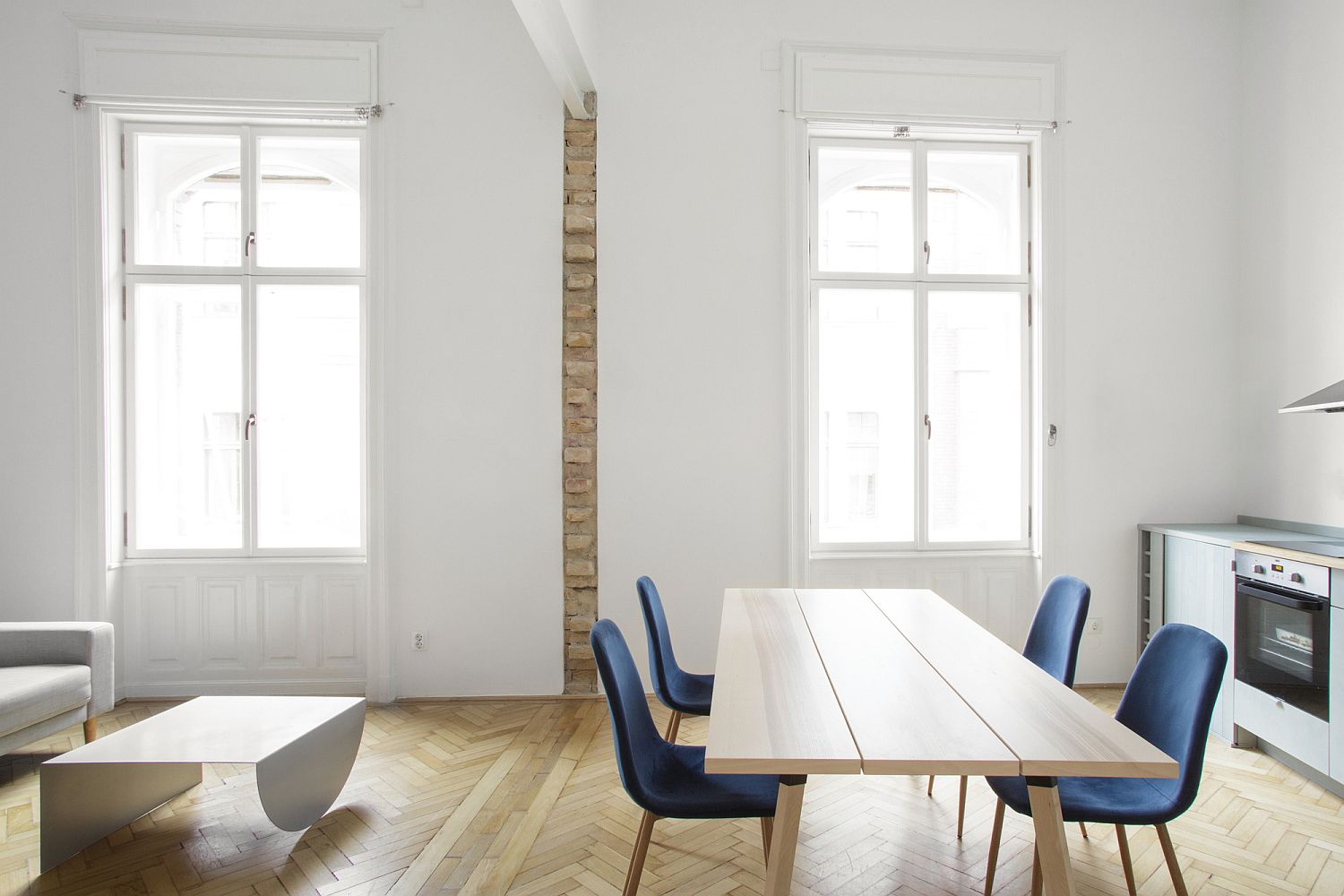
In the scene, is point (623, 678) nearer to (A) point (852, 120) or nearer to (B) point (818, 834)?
(B) point (818, 834)

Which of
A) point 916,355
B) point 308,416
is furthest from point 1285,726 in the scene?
point 308,416

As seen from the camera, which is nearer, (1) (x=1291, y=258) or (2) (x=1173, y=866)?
(2) (x=1173, y=866)

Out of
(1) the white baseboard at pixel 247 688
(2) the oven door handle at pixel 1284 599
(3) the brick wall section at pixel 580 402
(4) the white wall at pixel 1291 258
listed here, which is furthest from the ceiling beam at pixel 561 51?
(2) the oven door handle at pixel 1284 599

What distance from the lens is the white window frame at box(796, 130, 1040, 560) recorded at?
14.2 feet

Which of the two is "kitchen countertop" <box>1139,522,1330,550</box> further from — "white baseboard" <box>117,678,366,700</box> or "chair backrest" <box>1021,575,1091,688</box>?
"white baseboard" <box>117,678,366,700</box>

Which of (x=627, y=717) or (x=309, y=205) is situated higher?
(x=309, y=205)

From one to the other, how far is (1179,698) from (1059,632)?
0.75 meters

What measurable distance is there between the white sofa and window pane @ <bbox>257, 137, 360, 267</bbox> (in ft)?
7.31

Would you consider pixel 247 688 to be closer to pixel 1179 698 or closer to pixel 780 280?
pixel 780 280

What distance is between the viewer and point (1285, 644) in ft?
10.5

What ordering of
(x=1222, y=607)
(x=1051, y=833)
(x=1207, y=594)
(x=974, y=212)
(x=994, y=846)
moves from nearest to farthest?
1. (x=1051, y=833)
2. (x=994, y=846)
3. (x=1222, y=607)
4. (x=1207, y=594)
5. (x=974, y=212)

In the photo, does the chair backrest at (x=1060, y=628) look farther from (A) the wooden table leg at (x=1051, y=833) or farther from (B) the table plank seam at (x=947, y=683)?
(A) the wooden table leg at (x=1051, y=833)

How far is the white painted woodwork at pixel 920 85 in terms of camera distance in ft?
13.8

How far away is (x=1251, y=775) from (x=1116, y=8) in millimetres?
4230
